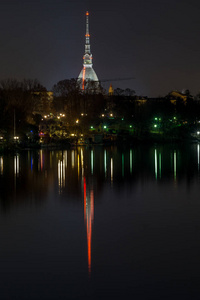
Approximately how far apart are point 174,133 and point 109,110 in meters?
12.9

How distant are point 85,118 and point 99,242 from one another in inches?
2520

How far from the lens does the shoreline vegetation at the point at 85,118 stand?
61.8 meters

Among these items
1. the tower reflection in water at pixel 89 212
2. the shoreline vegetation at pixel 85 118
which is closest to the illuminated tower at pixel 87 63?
the shoreline vegetation at pixel 85 118

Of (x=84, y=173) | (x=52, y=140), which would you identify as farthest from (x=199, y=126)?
(x=84, y=173)

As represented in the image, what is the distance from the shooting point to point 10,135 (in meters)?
54.2

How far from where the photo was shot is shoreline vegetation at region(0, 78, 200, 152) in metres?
61.8

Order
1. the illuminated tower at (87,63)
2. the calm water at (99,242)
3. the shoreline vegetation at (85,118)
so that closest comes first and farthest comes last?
1. the calm water at (99,242)
2. the shoreline vegetation at (85,118)
3. the illuminated tower at (87,63)

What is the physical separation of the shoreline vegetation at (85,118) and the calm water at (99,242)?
36.1 metres

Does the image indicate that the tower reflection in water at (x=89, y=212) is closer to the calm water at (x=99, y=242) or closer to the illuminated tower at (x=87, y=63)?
the calm water at (x=99, y=242)

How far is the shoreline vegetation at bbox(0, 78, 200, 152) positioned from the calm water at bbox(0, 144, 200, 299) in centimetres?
3612

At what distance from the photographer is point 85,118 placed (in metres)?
73.7

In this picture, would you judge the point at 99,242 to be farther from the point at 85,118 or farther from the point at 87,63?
the point at 87,63

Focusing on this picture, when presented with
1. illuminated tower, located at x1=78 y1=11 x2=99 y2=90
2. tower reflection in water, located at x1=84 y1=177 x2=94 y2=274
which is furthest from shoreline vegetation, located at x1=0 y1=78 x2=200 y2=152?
illuminated tower, located at x1=78 y1=11 x2=99 y2=90

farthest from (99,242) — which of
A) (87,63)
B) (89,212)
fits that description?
(87,63)
